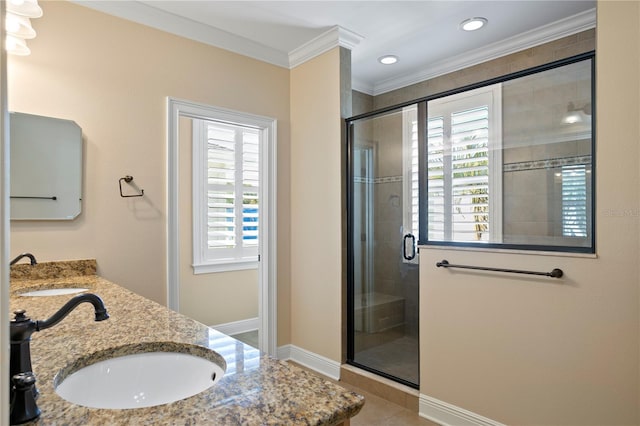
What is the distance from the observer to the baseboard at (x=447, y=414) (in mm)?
2193

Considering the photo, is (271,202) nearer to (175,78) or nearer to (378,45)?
(175,78)

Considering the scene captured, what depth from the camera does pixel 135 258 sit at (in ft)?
8.57

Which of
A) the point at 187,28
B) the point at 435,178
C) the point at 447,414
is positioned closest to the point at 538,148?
the point at 435,178

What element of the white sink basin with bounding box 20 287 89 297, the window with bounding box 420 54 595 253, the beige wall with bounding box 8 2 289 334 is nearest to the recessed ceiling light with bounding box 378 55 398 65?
the window with bounding box 420 54 595 253

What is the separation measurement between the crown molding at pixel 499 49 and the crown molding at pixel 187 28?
43.0 inches

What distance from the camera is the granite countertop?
0.72m

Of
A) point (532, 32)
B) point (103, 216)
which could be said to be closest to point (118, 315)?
point (103, 216)

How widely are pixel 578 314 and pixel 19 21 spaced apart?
296 cm

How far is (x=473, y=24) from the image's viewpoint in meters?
2.81

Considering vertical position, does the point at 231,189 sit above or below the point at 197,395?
above

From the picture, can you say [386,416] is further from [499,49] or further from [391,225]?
[499,49]

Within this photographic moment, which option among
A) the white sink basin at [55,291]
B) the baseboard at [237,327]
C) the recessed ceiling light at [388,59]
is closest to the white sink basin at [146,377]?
the white sink basin at [55,291]

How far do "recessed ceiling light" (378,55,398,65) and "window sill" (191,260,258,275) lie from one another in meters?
2.51

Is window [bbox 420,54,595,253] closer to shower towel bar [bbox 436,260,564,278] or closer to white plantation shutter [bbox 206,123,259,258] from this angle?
shower towel bar [bbox 436,260,564,278]
